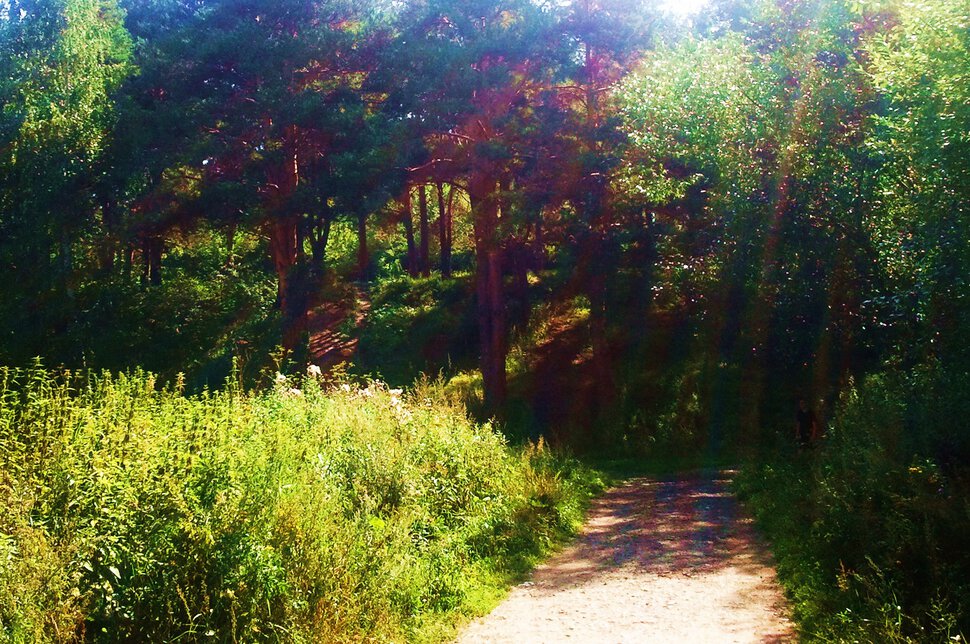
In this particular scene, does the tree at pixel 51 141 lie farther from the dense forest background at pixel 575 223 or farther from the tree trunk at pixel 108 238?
the tree trunk at pixel 108 238

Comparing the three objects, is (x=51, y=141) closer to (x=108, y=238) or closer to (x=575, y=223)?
(x=108, y=238)

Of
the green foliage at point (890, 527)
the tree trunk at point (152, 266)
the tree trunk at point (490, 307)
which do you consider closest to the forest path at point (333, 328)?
the tree trunk at point (152, 266)

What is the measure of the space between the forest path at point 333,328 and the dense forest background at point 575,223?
237 millimetres

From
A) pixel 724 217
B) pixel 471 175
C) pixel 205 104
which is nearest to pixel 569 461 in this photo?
pixel 724 217

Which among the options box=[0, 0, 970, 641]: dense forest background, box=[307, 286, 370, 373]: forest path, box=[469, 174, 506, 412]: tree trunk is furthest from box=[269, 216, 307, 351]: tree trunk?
box=[469, 174, 506, 412]: tree trunk

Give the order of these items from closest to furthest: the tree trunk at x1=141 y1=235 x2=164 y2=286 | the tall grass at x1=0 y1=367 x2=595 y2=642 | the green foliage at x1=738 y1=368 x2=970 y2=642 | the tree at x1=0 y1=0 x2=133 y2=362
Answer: the tall grass at x1=0 y1=367 x2=595 y2=642 < the green foliage at x1=738 y1=368 x2=970 y2=642 < the tree at x1=0 y1=0 x2=133 y2=362 < the tree trunk at x1=141 y1=235 x2=164 y2=286

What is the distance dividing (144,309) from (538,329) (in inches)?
535

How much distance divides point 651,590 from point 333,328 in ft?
90.2

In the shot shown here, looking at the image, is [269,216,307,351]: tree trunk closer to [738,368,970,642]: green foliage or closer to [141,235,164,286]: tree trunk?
[141,235,164,286]: tree trunk

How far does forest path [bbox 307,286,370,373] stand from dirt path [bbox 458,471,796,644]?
1938 centimetres

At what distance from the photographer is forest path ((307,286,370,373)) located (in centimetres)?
3159

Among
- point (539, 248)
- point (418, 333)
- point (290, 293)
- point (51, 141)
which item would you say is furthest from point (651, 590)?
point (51, 141)

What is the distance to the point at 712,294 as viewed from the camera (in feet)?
61.8

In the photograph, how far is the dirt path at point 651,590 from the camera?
7.30 metres
